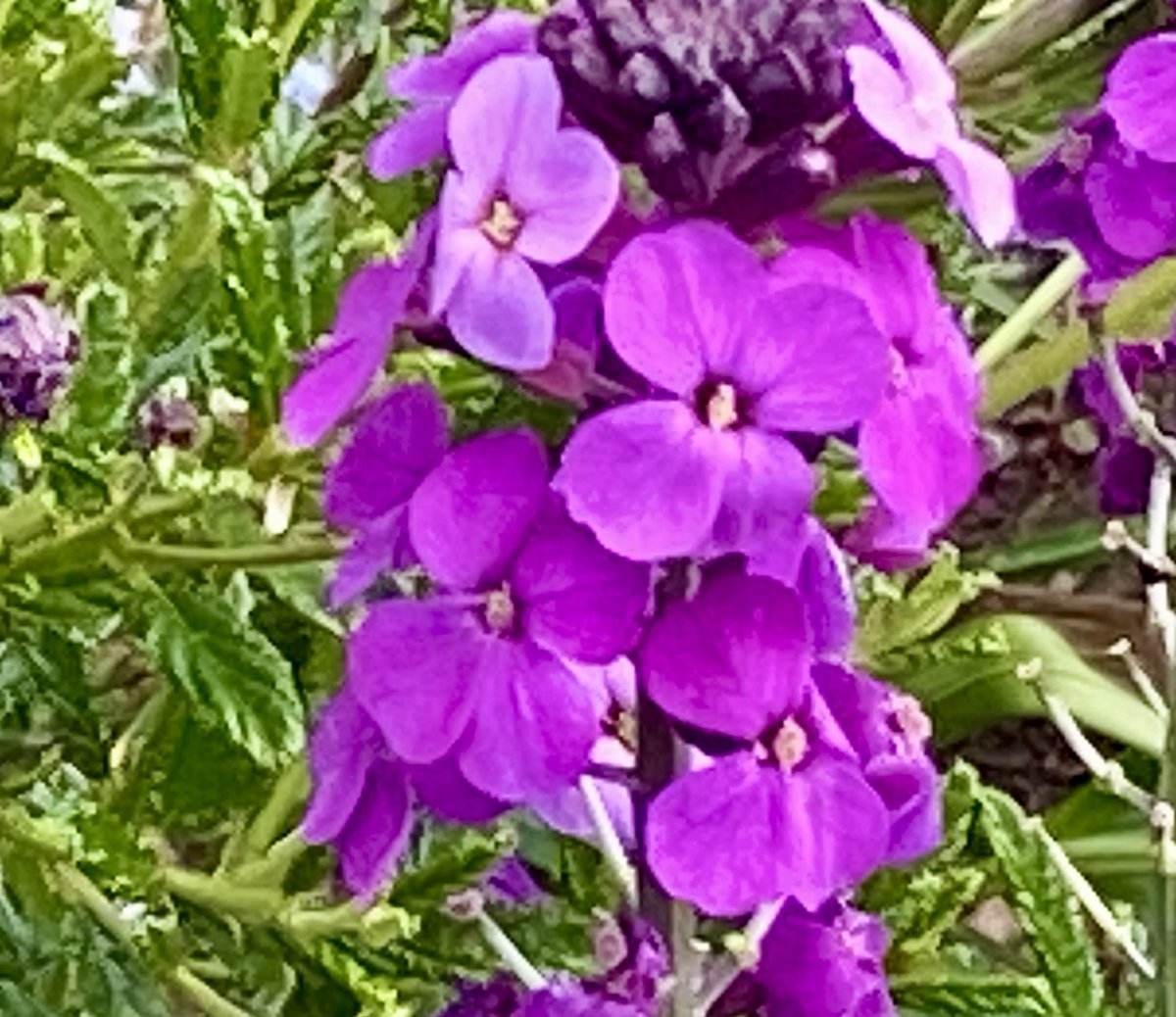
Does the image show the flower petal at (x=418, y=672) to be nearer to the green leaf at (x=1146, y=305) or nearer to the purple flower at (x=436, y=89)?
the purple flower at (x=436, y=89)

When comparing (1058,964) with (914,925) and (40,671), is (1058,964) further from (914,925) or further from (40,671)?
(40,671)

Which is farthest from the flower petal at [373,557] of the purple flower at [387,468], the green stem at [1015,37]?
the green stem at [1015,37]

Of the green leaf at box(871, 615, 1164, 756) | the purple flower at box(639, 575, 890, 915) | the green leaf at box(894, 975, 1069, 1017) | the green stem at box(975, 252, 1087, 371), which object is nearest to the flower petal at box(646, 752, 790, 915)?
the purple flower at box(639, 575, 890, 915)

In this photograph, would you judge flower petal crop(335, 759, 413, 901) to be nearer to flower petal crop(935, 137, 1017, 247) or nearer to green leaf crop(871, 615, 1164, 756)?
flower petal crop(935, 137, 1017, 247)

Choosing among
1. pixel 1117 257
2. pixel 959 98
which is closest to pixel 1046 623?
pixel 959 98

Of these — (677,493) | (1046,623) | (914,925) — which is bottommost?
(1046,623)

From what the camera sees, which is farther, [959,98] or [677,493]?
[959,98]
